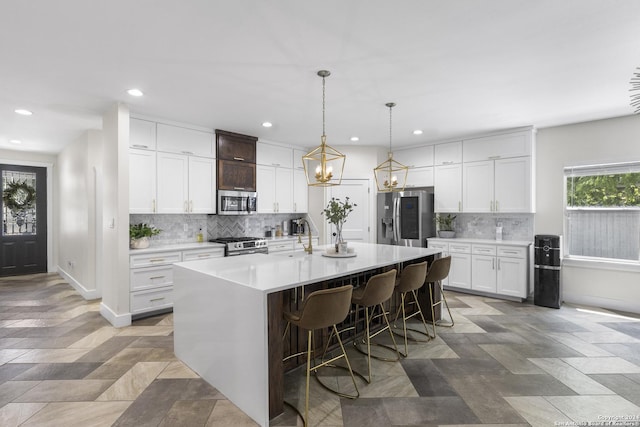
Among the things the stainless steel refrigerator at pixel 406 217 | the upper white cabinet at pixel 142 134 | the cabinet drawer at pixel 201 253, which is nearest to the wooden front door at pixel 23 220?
the upper white cabinet at pixel 142 134

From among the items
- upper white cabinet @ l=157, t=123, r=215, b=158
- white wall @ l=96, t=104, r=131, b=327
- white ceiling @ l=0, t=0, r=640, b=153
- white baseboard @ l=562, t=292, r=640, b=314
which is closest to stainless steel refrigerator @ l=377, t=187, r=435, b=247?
white ceiling @ l=0, t=0, r=640, b=153

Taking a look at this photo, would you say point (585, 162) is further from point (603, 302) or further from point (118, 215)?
point (118, 215)

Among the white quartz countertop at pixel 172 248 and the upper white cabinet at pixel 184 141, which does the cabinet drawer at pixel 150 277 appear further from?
the upper white cabinet at pixel 184 141

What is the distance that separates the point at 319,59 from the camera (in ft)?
8.89

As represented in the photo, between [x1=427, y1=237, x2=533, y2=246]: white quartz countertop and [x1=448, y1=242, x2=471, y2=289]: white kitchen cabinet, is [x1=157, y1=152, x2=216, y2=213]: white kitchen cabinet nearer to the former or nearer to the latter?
[x1=427, y1=237, x2=533, y2=246]: white quartz countertop

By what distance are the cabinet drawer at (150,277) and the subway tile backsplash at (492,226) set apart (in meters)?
4.77

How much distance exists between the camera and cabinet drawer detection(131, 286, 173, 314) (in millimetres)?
3928

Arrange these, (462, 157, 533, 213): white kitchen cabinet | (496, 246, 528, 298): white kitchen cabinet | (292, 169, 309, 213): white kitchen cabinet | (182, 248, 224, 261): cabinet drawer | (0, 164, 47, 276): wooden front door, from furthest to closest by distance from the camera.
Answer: (0, 164, 47, 276): wooden front door
(292, 169, 309, 213): white kitchen cabinet
(462, 157, 533, 213): white kitchen cabinet
(496, 246, 528, 298): white kitchen cabinet
(182, 248, 224, 261): cabinet drawer

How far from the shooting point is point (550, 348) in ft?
10.4

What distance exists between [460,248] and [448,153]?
5.45ft

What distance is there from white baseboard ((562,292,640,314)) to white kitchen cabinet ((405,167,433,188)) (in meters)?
2.65

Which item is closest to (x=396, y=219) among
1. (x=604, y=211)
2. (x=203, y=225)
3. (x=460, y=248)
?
(x=460, y=248)

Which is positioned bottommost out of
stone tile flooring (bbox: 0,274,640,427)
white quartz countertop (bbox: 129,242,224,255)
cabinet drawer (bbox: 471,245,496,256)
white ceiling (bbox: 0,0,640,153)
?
stone tile flooring (bbox: 0,274,640,427)

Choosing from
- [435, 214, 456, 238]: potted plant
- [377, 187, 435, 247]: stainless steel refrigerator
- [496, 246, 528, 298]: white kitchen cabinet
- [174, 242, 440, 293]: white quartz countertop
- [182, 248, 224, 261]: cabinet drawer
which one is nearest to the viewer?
[174, 242, 440, 293]: white quartz countertop
